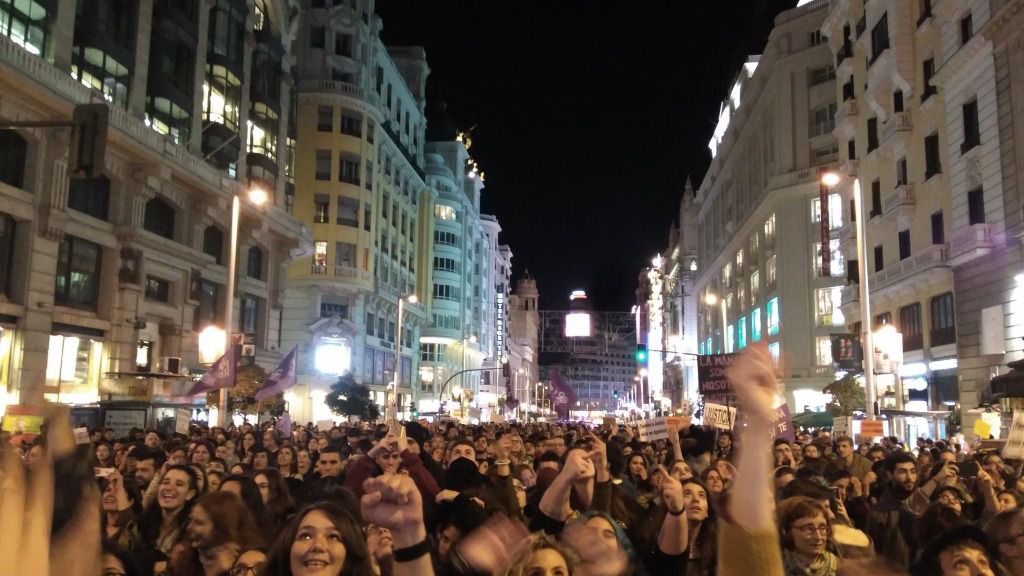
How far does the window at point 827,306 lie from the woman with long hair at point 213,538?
52672 mm

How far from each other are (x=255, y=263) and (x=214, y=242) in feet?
14.6

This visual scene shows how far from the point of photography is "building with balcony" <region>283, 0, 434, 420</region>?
55.8m

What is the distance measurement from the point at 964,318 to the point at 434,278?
196 ft

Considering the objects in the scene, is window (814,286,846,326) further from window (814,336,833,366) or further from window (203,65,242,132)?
window (203,65,242,132)

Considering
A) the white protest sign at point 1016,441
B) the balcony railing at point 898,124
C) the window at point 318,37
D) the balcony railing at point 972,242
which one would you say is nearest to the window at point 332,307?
the window at point 318,37

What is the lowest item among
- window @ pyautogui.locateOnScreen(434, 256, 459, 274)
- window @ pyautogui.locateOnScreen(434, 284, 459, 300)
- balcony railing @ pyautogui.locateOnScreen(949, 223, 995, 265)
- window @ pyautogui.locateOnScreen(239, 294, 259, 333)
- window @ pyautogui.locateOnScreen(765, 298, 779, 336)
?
window @ pyautogui.locateOnScreen(239, 294, 259, 333)

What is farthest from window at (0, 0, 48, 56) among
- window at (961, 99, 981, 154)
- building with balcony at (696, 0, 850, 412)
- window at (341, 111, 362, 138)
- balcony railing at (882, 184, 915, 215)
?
building with balcony at (696, 0, 850, 412)

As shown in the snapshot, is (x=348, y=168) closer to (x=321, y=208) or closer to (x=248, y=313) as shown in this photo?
(x=321, y=208)

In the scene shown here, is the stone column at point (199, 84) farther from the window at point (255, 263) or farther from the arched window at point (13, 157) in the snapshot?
the arched window at point (13, 157)

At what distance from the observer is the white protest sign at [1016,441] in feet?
39.3

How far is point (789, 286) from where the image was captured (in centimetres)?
5566

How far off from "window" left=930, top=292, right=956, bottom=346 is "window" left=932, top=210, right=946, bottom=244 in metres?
2.00

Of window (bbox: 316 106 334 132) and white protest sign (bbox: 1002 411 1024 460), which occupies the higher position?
window (bbox: 316 106 334 132)

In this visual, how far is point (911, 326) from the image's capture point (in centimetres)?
3578
